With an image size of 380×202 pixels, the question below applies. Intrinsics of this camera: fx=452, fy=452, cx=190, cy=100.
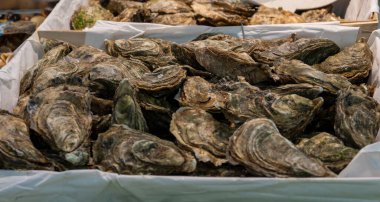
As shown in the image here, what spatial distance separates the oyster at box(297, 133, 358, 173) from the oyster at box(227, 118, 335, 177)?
0.08 metres

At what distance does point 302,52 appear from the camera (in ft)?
5.37

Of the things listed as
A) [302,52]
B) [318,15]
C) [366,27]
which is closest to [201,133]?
[302,52]

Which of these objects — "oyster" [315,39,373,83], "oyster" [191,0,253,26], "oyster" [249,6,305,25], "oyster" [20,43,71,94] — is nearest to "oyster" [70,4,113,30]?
"oyster" [191,0,253,26]

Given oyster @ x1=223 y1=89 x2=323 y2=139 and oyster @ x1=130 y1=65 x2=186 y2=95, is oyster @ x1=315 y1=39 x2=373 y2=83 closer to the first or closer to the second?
oyster @ x1=223 y1=89 x2=323 y2=139

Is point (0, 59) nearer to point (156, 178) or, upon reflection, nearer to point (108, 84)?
point (108, 84)

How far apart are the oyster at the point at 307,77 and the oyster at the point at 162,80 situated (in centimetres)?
31

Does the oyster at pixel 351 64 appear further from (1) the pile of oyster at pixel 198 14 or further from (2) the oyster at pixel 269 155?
(1) the pile of oyster at pixel 198 14

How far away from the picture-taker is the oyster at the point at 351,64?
5.16 feet

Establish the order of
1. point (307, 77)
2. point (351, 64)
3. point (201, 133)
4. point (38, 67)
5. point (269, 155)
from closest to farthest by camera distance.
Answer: point (269, 155)
point (201, 133)
point (307, 77)
point (351, 64)
point (38, 67)

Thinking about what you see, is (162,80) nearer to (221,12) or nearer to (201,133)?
(201,133)

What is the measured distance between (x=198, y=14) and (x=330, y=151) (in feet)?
4.18

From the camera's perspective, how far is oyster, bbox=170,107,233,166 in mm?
1207

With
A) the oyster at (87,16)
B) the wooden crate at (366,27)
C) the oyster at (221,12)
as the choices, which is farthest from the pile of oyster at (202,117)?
the oyster at (87,16)

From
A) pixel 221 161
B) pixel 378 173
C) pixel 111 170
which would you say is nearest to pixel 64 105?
pixel 111 170
